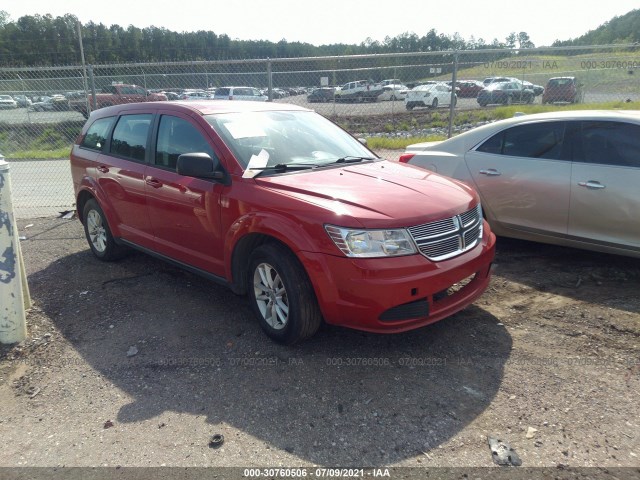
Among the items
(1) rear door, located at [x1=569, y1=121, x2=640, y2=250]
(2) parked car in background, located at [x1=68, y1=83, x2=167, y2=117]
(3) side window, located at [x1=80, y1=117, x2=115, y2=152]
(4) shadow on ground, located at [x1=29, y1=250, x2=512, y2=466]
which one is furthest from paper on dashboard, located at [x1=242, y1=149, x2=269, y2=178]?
(2) parked car in background, located at [x1=68, y1=83, x2=167, y2=117]

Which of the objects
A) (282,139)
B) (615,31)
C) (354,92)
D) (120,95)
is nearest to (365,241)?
(282,139)

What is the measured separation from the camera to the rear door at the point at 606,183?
15.2ft

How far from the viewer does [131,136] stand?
523 cm

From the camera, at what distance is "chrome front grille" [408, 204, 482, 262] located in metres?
3.45

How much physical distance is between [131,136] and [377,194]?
9.49 ft

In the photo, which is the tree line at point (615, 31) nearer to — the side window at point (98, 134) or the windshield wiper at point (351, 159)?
the windshield wiper at point (351, 159)

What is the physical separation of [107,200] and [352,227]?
11.0 ft

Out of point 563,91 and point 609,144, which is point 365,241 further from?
point 563,91

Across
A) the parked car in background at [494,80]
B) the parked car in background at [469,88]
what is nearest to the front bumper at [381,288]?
the parked car in background at [494,80]

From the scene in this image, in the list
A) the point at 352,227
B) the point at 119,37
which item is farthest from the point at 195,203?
the point at 119,37

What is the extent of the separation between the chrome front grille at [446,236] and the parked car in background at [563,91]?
13.2 meters

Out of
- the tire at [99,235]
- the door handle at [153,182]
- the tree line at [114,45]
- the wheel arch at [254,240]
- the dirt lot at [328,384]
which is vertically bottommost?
the dirt lot at [328,384]

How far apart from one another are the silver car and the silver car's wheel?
290 centimetres

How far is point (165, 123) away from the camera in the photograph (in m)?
4.80
